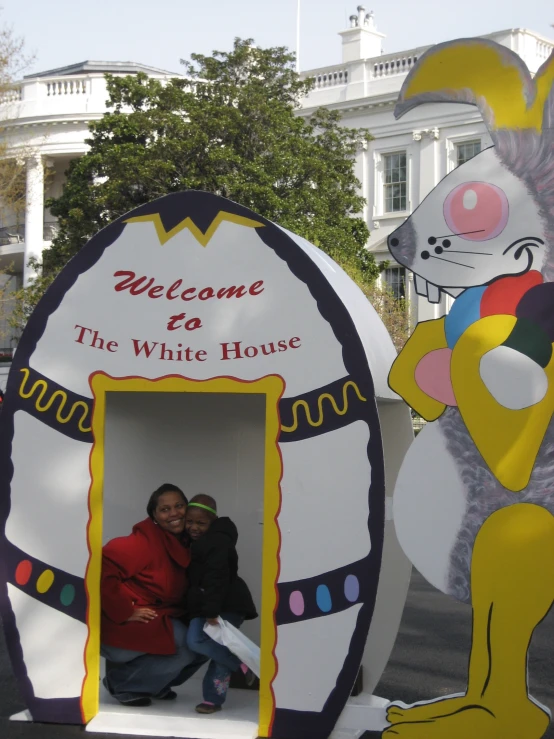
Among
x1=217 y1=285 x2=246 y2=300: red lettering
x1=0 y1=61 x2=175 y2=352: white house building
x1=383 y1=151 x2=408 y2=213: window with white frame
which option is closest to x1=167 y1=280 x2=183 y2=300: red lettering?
x1=217 y1=285 x2=246 y2=300: red lettering

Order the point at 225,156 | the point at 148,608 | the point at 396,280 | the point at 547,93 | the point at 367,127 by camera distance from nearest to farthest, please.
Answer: the point at 547,93 → the point at 148,608 → the point at 225,156 → the point at 396,280 → the point at 367,127

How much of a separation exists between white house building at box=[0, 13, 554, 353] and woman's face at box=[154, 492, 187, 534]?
2214 cm

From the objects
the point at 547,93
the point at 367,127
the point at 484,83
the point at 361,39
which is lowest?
the point at 547,93

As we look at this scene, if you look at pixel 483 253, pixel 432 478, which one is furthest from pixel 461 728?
pixel 483 253

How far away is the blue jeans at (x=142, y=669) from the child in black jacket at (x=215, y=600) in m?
0.15

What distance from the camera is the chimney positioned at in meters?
34.7

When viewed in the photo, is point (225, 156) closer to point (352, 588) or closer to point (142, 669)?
point (142, 669)

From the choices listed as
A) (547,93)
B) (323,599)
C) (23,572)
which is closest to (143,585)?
(23,572)

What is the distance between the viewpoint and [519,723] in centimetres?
512

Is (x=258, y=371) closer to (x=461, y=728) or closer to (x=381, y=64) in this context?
(x=461, y=728)

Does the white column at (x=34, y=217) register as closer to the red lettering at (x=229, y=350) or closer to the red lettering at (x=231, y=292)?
the red lettering at (x=231, y=292)

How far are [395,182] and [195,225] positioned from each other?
27346 mm

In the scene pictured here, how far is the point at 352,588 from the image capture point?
540cm

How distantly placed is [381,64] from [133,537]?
29519 millimetres
